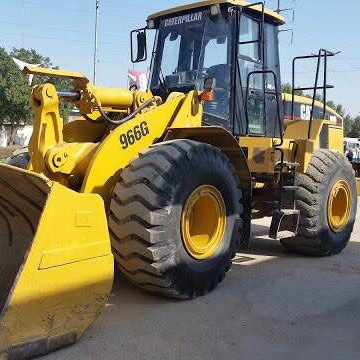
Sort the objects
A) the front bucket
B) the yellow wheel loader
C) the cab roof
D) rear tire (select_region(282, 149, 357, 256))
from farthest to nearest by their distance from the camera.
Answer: rear tire (select_region(282, 149, 357, 256)) → the cab roof → the yellow wheel loader → the front bucket

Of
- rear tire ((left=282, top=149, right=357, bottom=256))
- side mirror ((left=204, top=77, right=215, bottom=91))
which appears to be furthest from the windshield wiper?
rear tire ((left=282, top=149, right=357, bottom=256))

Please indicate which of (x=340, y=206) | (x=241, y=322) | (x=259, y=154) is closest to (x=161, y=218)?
(x=241, y=322)

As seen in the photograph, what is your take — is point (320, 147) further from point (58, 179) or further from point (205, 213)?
point (58, 179)

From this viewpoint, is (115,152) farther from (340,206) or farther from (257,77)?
A: (340,206)

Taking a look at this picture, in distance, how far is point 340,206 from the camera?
7398mm

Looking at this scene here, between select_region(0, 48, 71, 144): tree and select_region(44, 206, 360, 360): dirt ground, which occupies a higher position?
select_region(0, 48, 71, 144): tree

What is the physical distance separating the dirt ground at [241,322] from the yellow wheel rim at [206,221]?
45cm

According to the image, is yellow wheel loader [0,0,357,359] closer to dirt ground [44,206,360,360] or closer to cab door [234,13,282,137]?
cab door [234,13,282,137]

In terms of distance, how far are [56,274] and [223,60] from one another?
11.2 feet

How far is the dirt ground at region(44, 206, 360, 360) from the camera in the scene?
3.79m

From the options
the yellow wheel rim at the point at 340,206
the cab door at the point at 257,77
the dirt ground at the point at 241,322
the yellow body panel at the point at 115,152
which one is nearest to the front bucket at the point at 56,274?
the dirt ground at the point at 241,322

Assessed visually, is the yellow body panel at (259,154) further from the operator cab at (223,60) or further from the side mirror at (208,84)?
the side mirror at (208,84)

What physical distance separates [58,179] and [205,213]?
4.73 feet

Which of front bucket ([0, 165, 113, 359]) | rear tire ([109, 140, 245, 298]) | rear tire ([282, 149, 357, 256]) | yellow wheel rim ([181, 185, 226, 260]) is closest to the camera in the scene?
front bucket ([0, 165, 113, 359])
